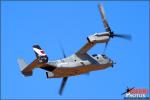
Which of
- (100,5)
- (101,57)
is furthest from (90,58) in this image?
(100,5)

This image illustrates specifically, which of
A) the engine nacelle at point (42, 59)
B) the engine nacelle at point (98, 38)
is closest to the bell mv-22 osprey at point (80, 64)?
the engine nacelle at point (98, 38)

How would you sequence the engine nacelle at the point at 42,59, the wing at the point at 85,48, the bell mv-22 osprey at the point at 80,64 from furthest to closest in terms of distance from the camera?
the wing at the point at 85,48 → the bell mv-22 osprey at the point at 80,64 → the engine nacelle at the point at 42,59

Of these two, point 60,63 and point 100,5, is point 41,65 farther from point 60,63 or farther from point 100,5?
point 100,5

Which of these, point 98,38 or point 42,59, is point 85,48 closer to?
point 98,38

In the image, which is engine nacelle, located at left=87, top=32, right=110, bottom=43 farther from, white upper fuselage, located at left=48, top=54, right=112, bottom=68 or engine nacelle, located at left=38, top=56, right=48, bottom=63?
engine nacelle, located at left=38, top=56, right=48, bottom=63

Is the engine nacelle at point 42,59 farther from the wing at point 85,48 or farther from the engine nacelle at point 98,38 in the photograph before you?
the wing at point 85,48

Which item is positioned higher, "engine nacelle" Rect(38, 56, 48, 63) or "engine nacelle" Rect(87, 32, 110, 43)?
"engine nacelle" Rect(87, 32, 110, 43)

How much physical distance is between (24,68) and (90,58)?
491 inches

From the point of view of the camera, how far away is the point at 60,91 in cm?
13662

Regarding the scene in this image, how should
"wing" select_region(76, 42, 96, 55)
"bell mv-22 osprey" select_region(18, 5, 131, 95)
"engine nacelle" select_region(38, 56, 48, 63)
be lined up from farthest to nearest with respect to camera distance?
"wing" select_region(76, 42, 96, 55), "bell mv-22 osprey" select_region(18, 5, 131, 95), "engine nacelle" select_region(38, 56, 48, 63)

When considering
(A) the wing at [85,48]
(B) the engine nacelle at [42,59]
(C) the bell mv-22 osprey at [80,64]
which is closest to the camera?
(B) the engine nacelle at [42,59]

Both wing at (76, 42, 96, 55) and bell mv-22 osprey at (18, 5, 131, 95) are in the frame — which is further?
wing at (76, 42, 96, 55)

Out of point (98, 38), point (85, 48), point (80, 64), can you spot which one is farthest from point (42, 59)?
point (85, 48)

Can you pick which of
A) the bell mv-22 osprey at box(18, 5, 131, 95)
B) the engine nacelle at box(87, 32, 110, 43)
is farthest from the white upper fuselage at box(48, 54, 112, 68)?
the engine nacelle at box(87, 32, 110, 43)
